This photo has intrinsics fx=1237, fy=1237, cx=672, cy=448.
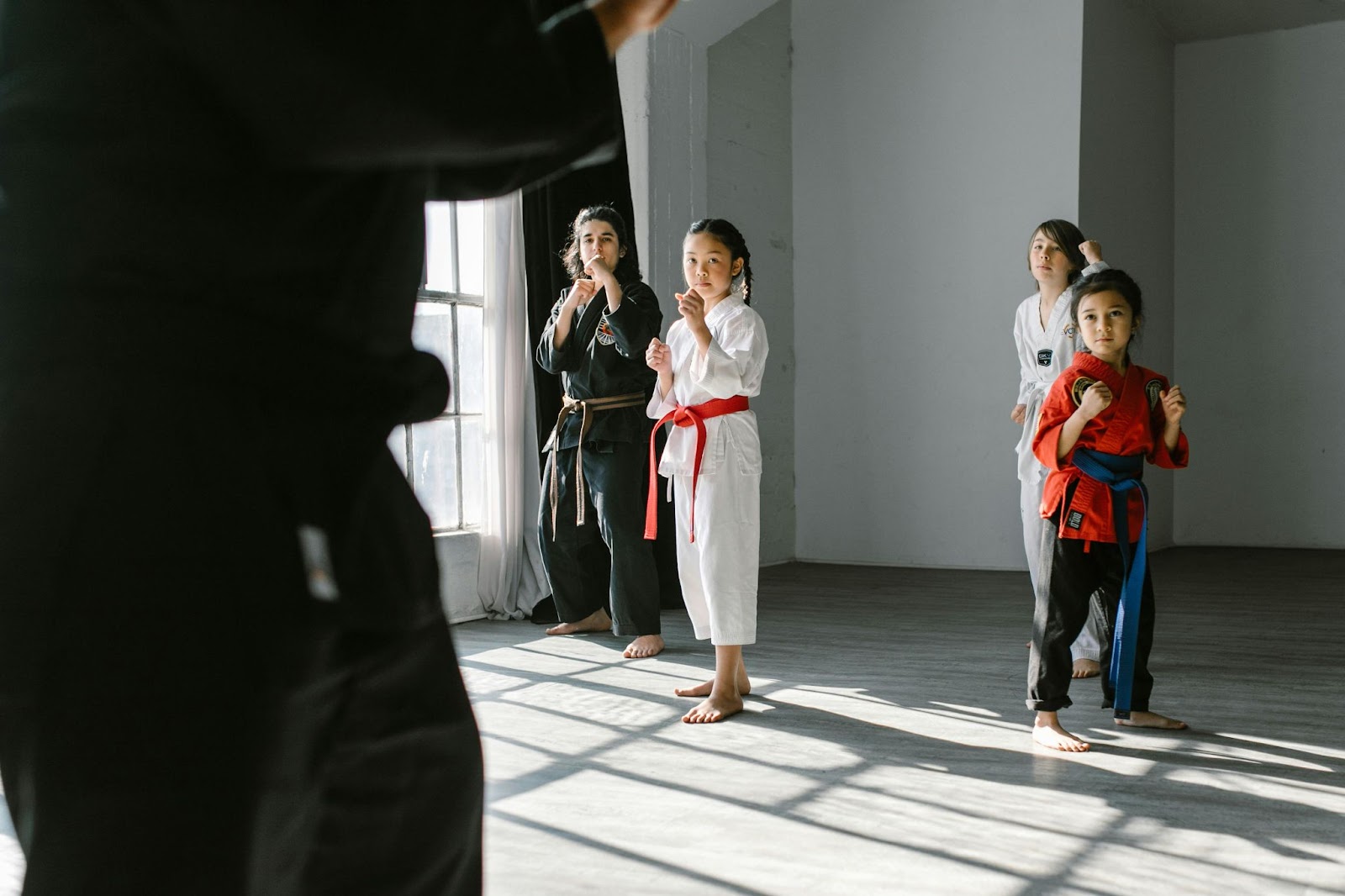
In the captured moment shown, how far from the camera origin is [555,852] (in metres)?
2.14

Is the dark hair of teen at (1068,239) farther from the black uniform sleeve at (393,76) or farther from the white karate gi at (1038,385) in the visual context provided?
the black uniform sleeve at (393,76)

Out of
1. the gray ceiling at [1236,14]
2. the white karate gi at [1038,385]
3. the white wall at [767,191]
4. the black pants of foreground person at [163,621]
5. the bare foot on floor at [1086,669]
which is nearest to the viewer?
the black pants of foreground person at [163,621]

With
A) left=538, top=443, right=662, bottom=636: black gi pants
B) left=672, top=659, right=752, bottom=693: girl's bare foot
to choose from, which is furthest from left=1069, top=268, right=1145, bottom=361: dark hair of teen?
left=538, top=443, right=662, bottom=636: black gi pants

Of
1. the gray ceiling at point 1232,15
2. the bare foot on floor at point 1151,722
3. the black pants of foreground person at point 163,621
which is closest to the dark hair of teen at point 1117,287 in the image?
the bare foot on floor at point 1151,722

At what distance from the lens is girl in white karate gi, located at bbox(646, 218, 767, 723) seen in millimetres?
3102

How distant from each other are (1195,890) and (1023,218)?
4804 millimetres

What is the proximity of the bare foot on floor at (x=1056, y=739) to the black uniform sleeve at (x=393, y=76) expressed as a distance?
2.48 meters

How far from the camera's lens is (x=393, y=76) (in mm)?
584

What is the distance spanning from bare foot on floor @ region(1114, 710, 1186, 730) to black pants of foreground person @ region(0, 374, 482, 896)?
279cm

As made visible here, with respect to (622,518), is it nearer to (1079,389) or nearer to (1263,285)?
(1079,389)

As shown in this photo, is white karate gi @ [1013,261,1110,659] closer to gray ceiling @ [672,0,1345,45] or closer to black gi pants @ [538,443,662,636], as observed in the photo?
black gi pants @ [538,443,662,636]

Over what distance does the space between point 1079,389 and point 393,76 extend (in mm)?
2479

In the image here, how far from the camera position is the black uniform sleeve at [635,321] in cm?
388

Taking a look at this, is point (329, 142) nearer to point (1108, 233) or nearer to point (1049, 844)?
point (1049, 844)
